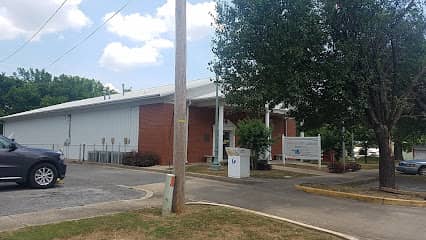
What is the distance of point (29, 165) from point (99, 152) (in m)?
14.6

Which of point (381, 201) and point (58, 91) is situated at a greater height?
point (58, 91)

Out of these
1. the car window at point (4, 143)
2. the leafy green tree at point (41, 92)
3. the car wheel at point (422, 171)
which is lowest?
the car wheel at point (422, 171)

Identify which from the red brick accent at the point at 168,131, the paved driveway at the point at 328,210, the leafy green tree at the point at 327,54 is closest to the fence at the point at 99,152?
the red brick accent at the point at 168,131

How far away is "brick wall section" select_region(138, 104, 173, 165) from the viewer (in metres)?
24.8

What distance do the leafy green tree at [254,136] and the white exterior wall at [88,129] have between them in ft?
25.8

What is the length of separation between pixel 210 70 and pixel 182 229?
8.89 m

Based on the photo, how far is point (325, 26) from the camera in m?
13.9

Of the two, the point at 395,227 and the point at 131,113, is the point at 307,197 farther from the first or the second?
the point at 131,113

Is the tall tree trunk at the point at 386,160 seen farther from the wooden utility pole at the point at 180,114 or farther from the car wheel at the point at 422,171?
the car wheel at the point at 422,171

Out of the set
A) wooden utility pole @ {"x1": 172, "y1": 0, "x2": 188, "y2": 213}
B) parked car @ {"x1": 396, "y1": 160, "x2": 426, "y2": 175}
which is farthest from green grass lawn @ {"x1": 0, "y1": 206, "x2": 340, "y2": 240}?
parked car @ {"x1": 396, "y1": 160, "x2": 426, "y2": 175}

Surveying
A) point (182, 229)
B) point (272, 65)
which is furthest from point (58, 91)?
point (182, 229)

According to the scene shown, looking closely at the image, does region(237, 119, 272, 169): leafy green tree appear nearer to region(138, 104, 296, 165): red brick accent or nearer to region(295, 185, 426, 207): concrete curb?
region(138, 104, 296, 165): red brick accent

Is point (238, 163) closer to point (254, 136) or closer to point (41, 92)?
point (254, 136)

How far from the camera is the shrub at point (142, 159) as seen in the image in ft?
77.2
